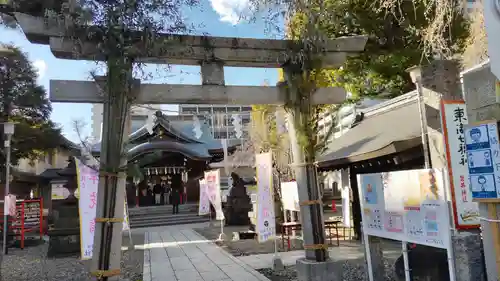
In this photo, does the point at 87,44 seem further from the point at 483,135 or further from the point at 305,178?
the point at 483,135

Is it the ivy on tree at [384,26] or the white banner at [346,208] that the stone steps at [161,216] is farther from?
the ivy on tree at [384,26]

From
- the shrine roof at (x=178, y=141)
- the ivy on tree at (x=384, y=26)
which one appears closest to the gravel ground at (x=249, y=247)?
the ivy on tree at (x=384, y=26)

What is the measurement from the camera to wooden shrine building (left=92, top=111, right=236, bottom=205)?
24.7 m

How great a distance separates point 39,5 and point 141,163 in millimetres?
2799

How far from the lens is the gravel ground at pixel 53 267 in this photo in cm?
862

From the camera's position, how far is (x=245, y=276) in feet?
23.6

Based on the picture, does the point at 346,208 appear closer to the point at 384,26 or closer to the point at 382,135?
the point at 382,135

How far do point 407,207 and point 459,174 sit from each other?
29.1 inches

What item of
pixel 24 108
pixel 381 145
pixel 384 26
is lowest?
pixel 381 145

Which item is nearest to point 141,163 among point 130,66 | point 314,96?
point 130,66

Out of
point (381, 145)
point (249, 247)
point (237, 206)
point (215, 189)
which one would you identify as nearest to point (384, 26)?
point (381, 145)

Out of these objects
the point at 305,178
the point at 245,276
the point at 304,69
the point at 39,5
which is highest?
the point at 39,5

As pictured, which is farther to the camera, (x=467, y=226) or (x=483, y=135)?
(x=467, y=226)

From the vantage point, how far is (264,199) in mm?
8492
